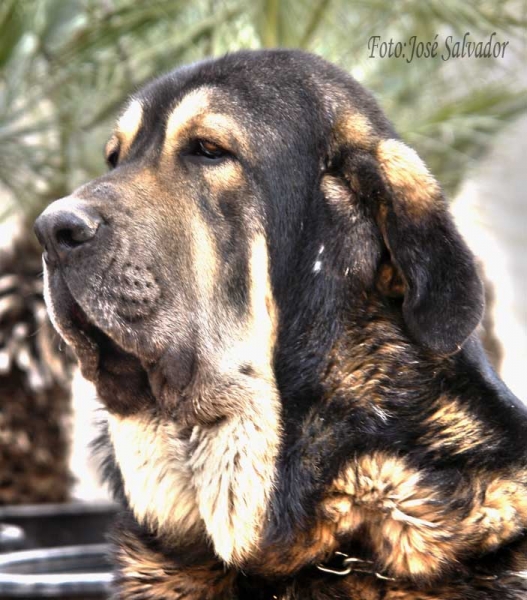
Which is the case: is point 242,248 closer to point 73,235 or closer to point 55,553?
point 73,235

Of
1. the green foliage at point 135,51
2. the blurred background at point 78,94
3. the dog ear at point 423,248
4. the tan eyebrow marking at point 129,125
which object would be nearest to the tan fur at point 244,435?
the dog ear at point 423,248

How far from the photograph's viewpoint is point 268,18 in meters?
6.48

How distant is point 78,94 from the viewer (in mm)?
7184

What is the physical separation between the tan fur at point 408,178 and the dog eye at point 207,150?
0.49m

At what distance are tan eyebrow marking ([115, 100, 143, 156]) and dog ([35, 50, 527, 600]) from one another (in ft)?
0.41

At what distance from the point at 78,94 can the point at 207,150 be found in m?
4.25

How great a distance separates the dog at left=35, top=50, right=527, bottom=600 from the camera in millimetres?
2963

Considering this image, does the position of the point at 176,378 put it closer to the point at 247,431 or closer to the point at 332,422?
the point at 247,431

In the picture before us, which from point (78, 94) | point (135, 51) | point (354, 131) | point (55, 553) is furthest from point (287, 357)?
point (135, 51)

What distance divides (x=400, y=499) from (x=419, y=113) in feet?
17.6

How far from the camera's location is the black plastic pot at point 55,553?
14.8ft

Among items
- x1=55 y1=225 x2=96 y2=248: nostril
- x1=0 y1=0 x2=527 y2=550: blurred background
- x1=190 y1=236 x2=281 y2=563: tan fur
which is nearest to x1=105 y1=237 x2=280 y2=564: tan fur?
x1=190 y1=236 x2=281 y2=563: tan fur

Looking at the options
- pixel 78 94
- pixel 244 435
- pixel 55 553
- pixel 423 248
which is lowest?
pixel 55 553

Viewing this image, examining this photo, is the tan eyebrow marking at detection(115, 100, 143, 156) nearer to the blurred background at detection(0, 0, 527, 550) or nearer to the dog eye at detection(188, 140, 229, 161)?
the dog eye at detection(188, 140, 229, 161)
